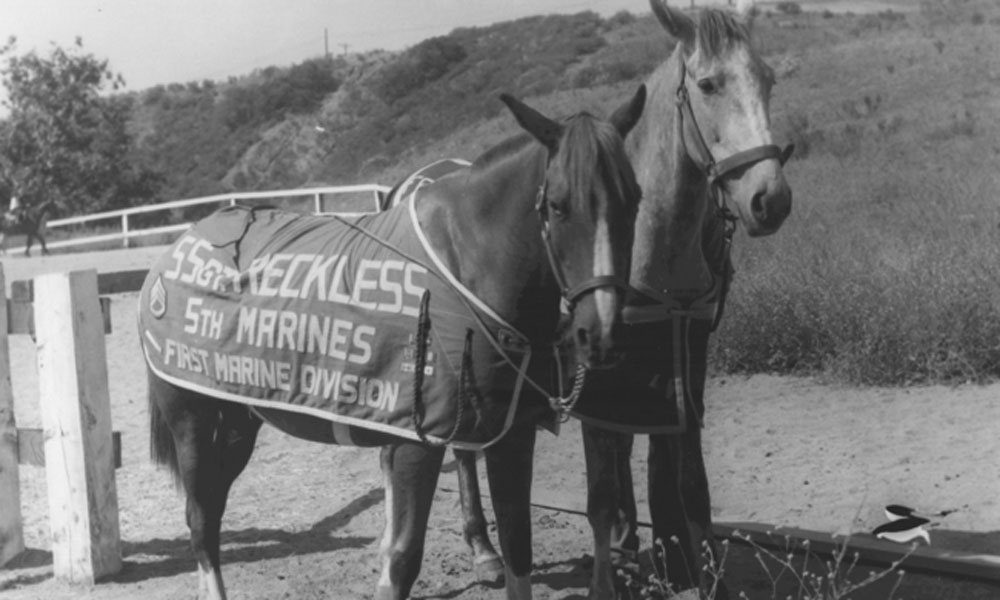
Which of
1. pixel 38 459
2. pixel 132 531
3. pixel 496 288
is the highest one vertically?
pixel 496 288

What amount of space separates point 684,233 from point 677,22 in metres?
0.80

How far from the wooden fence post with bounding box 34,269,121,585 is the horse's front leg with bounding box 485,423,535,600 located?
9.02ft

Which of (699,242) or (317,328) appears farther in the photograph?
(699,242)

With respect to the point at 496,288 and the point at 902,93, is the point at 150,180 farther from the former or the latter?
the point at 496,288

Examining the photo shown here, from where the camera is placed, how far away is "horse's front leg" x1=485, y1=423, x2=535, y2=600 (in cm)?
386

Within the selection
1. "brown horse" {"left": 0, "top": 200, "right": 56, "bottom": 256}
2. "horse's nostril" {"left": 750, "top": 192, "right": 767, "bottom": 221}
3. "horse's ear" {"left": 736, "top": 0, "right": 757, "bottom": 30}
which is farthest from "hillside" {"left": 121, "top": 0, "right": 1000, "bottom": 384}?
"brown horse" {"left": 0, "top": 200, "right": 56, "bottom": 256}

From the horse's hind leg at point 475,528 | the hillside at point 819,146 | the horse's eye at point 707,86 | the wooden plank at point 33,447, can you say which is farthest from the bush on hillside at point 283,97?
the horse's eye at point 707,86

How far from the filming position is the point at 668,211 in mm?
4379

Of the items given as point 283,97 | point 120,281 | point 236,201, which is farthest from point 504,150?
point 283,97

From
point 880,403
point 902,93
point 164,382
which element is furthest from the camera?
point 902,93

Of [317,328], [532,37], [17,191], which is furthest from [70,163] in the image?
[317,328]

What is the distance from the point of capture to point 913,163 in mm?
18531

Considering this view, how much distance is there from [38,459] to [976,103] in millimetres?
19981

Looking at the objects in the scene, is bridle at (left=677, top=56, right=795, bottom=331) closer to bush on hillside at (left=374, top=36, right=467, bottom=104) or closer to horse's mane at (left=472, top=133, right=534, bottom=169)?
horse's mane at (left=472, top=133, right=534, bottom=169)
